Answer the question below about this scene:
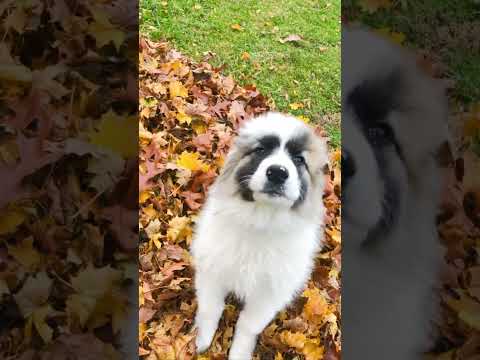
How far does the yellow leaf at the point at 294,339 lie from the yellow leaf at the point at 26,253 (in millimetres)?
872

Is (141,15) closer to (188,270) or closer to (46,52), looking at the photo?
(46,52)

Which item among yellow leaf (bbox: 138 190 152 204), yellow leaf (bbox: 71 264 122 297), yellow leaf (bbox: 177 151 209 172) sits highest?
yellow leaf (bbox: 177 151 209 172)

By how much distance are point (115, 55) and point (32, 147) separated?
475 millimetres

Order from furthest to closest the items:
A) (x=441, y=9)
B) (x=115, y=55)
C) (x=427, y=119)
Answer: (x=441, y=9) < (x=115, y=55) < (x=427, y=119)

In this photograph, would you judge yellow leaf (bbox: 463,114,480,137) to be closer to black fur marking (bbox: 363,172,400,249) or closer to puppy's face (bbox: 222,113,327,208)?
black fur marking (bbox: 363,172,400,249)

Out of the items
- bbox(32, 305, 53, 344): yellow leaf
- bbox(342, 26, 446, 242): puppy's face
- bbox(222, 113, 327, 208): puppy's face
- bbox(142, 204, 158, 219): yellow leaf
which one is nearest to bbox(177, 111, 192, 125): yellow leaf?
bbox(222, 113, 327, 208): puppy's face

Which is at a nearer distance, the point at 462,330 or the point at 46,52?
the point at 462,330

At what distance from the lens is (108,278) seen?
1.75 meters

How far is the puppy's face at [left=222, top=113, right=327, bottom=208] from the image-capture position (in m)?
1.67

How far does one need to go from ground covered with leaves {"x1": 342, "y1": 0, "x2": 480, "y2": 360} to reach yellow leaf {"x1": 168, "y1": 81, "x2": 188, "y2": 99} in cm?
65

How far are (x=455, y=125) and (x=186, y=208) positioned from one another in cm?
109

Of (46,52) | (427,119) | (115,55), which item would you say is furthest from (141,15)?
(427,119)

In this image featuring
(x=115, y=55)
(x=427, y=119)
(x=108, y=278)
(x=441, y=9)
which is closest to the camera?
(x=108, y=278)

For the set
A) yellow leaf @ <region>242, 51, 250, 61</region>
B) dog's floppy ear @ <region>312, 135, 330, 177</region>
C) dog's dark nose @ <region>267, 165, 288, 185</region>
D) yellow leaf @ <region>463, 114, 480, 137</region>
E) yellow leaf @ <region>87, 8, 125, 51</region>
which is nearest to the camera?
dog's dark nose @ <region>267, 165, 288, 185</region>
